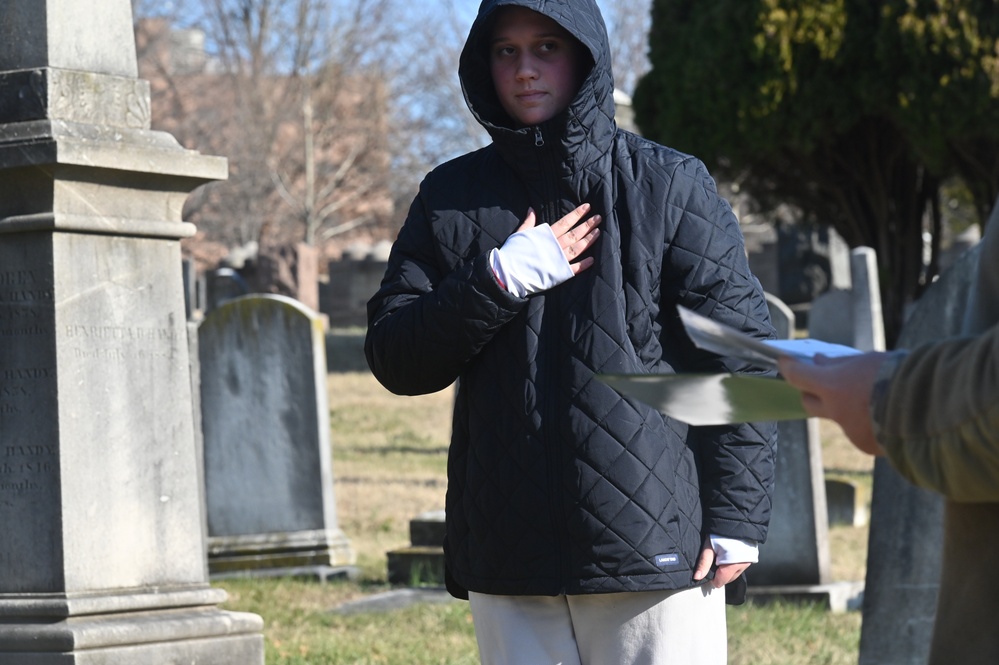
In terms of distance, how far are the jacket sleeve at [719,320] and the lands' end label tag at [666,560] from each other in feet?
0.45

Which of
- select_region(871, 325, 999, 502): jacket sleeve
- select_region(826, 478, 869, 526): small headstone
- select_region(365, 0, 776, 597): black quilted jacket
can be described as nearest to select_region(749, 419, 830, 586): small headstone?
select_region(826, 478, 869, 526): small headstone

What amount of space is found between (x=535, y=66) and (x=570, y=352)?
61 cm

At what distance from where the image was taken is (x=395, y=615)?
7.12 m

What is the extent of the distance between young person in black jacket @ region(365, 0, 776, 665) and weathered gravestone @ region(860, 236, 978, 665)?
79.4 inches

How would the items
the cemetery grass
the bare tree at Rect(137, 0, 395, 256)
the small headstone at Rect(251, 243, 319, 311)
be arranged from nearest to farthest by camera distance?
the cemetery grass → the small headstone at Rect(251, 243, 319, 311) → the bare tree at Rect(137, 0, 395, 256)

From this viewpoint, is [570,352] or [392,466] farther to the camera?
[392,466]

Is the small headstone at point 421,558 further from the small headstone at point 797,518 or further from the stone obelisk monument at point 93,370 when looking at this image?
the stone obelisk monument at point 93,370

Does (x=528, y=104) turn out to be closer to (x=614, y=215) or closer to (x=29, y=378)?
(x=614, y=215)

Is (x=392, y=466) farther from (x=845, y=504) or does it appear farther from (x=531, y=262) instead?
(x=531, y=262)

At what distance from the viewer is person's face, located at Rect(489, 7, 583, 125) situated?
9.93 feet

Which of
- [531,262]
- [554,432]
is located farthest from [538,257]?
[554,432]

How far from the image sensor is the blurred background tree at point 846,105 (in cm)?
1827

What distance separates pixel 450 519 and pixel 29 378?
2.31 metres

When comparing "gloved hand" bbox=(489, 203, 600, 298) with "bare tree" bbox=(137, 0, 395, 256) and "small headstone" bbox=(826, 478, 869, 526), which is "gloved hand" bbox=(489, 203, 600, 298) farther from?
"bare tree" bbox=(137, 0, 395, 256)
